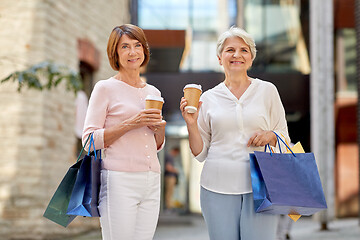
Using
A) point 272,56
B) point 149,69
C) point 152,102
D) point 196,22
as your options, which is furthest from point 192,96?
point 196,22

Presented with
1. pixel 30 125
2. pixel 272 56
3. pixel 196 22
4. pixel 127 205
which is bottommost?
pixel 127 205

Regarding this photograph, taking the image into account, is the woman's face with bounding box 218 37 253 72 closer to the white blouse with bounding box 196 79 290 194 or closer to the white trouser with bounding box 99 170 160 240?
the white blouse with bounding box 196 79 290 194

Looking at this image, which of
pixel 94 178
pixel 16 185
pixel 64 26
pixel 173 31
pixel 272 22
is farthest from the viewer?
pixel 272 22

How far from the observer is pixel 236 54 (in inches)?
121

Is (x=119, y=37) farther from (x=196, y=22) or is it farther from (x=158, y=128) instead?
(x=196, y=22)

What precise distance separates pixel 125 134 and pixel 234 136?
2.00 ft

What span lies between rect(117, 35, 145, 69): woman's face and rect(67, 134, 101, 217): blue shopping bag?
46cm

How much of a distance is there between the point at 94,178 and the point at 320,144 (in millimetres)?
9740

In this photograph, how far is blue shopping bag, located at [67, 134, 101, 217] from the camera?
9.22ft

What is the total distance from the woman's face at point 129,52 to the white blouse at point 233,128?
502 mm

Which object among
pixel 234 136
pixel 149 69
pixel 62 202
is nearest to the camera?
pixel 62 202

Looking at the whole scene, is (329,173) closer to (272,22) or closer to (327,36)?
(327,36)

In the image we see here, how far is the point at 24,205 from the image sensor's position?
8.44 meters

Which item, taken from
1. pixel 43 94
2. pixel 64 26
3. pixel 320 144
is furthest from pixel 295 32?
pixel 43 94
